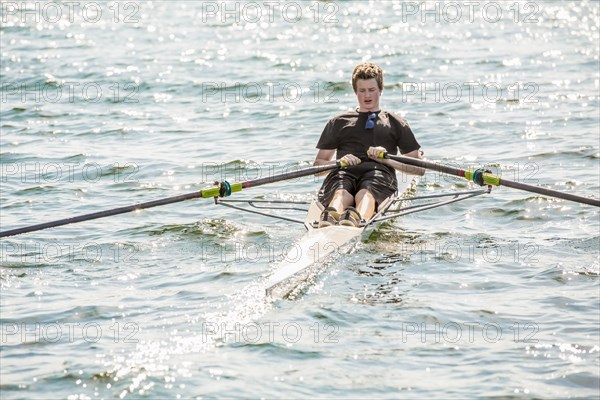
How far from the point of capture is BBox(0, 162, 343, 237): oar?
29.8 ft

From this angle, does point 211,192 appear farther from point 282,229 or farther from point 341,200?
point 282,229

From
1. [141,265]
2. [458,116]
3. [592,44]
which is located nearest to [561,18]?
[592,44]

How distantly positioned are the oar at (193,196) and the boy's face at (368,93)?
90 centimetres

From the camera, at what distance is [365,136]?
1097cm

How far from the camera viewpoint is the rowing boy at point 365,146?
10734mm

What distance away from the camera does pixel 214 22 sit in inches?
1043

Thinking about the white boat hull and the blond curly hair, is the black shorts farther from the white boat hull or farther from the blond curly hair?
the blond curly hair

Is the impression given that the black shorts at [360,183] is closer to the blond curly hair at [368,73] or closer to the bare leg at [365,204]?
the bare leg at [365,204]

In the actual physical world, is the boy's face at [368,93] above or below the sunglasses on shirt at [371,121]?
above

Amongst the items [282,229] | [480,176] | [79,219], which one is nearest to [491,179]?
A: [480,176]

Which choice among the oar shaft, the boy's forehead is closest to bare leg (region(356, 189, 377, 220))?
the boy's forehead

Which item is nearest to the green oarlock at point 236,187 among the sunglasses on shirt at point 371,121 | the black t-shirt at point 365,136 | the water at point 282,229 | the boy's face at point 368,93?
the water at point 282,229

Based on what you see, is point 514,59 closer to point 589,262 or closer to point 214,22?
point 214,22

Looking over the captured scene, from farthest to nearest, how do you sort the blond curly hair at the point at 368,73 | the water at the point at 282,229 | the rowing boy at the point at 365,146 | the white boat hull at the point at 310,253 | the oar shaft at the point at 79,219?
the blond curly hair at the point at 368,73 < the rowing boy at the point at 365,146 < the oar shaft at the point at 79,219 < the white boat hull at the point at 310,253 < the water at the point at 282,229
